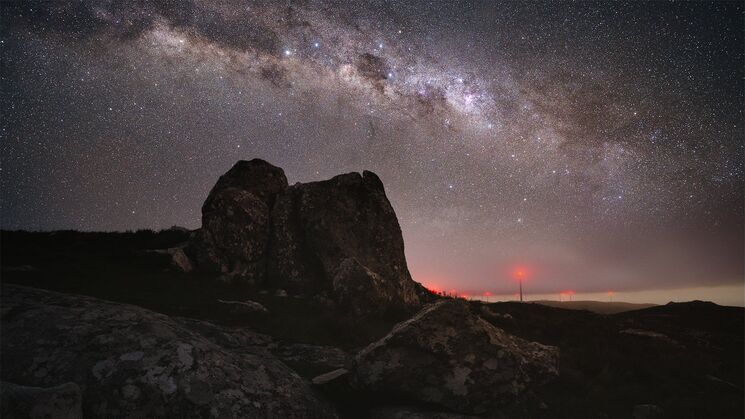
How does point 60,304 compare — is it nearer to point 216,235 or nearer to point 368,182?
point 216,235

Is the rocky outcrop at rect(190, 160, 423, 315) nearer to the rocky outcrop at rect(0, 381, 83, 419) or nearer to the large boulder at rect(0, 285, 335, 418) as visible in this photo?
the large boulder at rect(0, 285, 335, 418)

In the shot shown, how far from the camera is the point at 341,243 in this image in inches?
874

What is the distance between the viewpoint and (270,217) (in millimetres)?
23266

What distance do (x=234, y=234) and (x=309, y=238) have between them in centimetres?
432

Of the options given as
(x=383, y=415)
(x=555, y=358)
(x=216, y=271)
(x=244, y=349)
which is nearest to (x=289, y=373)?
(x=244, y=349)

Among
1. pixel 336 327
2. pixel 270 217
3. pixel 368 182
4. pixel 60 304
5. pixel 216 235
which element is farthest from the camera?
pixel 368 182

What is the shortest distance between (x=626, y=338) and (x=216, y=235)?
22.3 m

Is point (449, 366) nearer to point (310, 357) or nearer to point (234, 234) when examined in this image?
point (310, 357)

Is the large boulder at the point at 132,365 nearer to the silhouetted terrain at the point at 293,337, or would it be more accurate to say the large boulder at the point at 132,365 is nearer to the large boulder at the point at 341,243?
the silhouetted terrain at the point at 293,337

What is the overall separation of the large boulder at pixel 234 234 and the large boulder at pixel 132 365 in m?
12.9

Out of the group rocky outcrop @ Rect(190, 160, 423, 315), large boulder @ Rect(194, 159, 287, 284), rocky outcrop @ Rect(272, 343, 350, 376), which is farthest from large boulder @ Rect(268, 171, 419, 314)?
rocky outcrop @ Rect(272, 343, 350, 376)

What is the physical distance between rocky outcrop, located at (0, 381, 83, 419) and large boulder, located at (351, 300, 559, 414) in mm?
4882

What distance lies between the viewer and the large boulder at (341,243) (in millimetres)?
19688

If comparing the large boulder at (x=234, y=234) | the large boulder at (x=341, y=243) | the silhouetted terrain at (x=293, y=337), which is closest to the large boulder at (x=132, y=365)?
the silhouetted terrain at (x=293, y=337)
